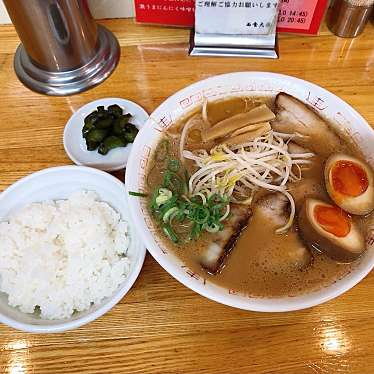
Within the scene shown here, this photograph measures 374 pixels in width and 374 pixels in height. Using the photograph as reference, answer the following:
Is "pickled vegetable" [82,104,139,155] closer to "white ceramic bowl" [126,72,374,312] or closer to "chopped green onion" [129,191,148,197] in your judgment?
"white ceramic bowl" [126,72,374,312]

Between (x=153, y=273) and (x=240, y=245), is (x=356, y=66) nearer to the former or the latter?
(x=240, y=245)

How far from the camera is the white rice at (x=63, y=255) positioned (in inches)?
46.8

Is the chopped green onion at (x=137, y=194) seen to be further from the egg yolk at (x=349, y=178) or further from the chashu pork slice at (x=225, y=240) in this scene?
the egg yolk at (x=349, y=178)

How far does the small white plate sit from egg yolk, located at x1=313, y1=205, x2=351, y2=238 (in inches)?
27.0

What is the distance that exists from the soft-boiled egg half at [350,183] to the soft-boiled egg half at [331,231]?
0.11 ft

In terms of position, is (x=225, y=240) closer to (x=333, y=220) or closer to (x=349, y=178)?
(x=333, y=220)

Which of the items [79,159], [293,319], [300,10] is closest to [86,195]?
[79,159]

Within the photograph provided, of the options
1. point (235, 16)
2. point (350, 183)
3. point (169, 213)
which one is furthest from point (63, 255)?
point (235, 16)

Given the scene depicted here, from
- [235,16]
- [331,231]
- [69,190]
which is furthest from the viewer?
[235,16]

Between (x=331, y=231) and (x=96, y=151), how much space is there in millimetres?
857

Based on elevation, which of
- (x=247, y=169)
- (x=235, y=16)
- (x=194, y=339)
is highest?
(x=235, y=16)

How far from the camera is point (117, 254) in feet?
4.21

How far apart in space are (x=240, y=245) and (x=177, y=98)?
1.85 ft

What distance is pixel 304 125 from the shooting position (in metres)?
1.42
